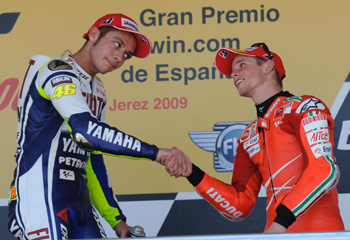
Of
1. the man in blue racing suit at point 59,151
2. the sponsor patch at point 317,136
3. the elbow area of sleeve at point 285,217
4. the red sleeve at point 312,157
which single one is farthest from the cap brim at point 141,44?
the elbow area of sleeve at point 285,217

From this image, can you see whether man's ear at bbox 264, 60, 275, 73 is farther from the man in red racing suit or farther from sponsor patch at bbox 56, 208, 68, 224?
sponsor patch at bbox 56, 208, 68, 224

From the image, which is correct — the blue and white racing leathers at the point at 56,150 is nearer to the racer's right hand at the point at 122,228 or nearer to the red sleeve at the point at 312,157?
the racer's right hand at the point at 122,228

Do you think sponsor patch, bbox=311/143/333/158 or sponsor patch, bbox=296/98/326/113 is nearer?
sponsor patch, bbox=311/143/333/158

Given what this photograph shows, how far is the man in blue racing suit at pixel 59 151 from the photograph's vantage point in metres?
2.20

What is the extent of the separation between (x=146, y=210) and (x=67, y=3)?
3.98 ft

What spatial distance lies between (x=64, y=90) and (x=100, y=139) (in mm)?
207

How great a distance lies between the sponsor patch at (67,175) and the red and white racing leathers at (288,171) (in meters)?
0.51

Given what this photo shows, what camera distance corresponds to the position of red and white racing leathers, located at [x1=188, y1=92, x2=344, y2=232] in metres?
2.26

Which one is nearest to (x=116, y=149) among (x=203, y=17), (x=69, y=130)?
(x=69, y=130)

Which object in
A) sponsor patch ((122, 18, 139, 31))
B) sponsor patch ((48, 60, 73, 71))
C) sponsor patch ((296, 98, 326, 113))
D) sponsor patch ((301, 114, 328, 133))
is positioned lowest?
sponsor patch ((301, 114, 328, 133))

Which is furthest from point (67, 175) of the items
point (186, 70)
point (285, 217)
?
point (186, 70)

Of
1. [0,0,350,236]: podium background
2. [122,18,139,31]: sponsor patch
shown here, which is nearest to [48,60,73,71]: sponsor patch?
[122,18,139,31]: sponsor patch

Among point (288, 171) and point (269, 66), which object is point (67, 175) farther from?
point (269, 66)

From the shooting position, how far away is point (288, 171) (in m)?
2.49
